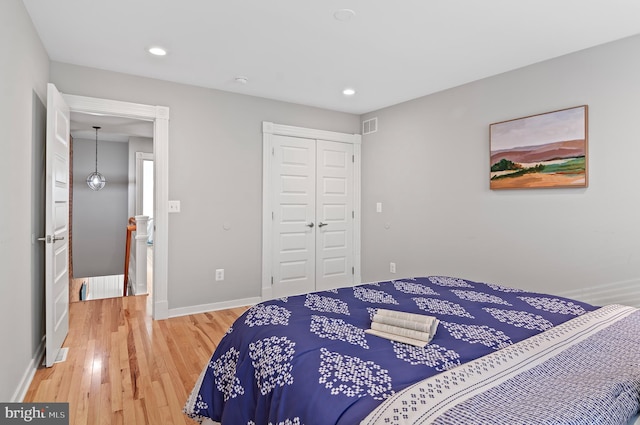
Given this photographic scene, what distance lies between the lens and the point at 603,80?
2.89m

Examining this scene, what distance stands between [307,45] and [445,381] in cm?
264

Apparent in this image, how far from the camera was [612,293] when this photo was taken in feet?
9.30

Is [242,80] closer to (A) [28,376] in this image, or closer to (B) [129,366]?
(B) [129,366]

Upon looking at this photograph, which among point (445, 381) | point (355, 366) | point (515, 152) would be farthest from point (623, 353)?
point (515, 152)

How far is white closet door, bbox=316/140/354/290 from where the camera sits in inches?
193

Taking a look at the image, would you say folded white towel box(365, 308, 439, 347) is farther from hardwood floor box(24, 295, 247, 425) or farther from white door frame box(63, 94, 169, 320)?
white door frame box(63, 94, 169, 320)

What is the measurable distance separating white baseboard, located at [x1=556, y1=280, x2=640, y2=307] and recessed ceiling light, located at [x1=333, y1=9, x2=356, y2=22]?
9.06ft

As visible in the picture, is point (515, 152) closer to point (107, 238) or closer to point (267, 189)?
point (267, 189)

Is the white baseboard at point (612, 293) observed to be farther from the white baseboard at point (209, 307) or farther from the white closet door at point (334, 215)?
the white baseboard at point (209, 307)

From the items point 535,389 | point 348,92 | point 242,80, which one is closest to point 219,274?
point 242,80

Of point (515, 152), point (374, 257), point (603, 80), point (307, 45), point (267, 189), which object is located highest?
point (307, 45)

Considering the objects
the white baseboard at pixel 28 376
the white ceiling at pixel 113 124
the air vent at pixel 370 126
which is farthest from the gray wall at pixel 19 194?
the air vent at pixel 370 126

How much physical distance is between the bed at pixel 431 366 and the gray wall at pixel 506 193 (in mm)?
1267

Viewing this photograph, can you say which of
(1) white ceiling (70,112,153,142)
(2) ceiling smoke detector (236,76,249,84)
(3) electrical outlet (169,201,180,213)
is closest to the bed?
(3) electrical outlet (169,201,180,213)
